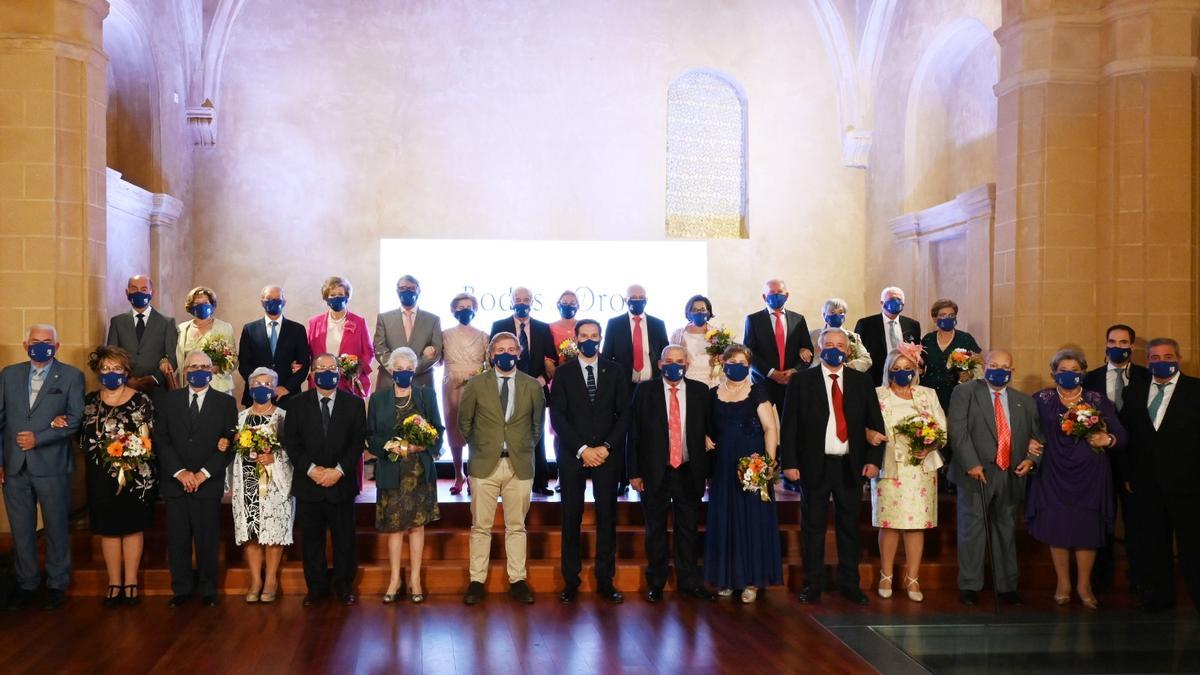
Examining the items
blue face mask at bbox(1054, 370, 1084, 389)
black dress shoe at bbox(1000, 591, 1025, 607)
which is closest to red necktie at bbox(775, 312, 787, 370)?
blue face mask at bbox(1054, 370, 1084, 389)

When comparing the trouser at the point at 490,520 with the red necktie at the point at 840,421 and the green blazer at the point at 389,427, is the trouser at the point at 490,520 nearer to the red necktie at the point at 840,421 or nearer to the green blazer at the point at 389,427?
the green blazer at the point at 389,427

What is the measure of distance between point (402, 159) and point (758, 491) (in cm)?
698

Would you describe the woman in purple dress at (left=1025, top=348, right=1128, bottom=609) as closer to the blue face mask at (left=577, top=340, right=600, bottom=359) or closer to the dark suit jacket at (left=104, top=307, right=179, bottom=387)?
the blue face mask at (left=577, top=340, right=600, bottom=359)

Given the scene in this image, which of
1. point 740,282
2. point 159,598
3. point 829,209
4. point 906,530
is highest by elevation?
point 829,209

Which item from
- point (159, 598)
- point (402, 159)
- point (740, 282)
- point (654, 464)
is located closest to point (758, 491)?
point (654, 464)

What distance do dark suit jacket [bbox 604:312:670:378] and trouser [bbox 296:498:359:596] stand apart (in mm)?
2445

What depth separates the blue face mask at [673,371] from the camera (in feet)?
24.4

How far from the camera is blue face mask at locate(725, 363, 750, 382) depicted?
7344 mm

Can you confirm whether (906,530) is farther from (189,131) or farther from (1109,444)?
(189,131)

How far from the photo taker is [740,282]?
13.1m

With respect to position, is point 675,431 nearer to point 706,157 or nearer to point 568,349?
point 568,349

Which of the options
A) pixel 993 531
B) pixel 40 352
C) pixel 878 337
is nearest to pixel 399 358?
pixel 40 352

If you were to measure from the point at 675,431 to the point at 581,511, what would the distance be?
84 cm

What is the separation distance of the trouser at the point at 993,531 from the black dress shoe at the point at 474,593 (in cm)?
322
